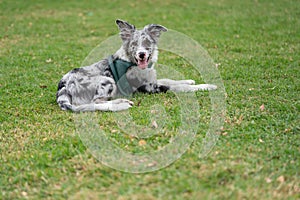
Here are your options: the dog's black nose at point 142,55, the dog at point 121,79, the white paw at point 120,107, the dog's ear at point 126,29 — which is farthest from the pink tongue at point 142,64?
the white paw at point 120,107

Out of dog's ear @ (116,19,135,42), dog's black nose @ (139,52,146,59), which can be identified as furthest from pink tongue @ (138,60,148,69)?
dog's ear @ (116,19,135,42)

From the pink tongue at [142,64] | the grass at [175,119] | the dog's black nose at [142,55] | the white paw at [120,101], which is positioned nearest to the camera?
the grass at [175,119]

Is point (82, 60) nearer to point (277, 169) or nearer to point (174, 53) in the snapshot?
point (174, 53)

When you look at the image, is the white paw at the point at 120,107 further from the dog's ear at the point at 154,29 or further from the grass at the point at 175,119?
the dog's ear at the point at 154,29

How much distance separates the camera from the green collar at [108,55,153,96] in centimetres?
708

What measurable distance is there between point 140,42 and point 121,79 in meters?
0.74

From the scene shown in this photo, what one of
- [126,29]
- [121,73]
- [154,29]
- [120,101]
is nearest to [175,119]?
[120,101]

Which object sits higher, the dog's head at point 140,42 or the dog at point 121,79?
the dog's head at point 140,42

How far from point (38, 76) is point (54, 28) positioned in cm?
551

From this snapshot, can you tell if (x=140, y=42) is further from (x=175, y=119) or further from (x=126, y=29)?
(x=175, y=119)

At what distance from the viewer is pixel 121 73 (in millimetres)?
7074

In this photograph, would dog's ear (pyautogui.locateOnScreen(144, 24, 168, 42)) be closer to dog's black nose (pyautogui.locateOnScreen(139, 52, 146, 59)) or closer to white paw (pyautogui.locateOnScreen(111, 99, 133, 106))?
dog's black nose (pyautogui.locateOnScreen(139, 52, 146, 59))

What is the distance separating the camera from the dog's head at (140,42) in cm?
699

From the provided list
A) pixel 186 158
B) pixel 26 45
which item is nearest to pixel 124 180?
pixel 186 158
